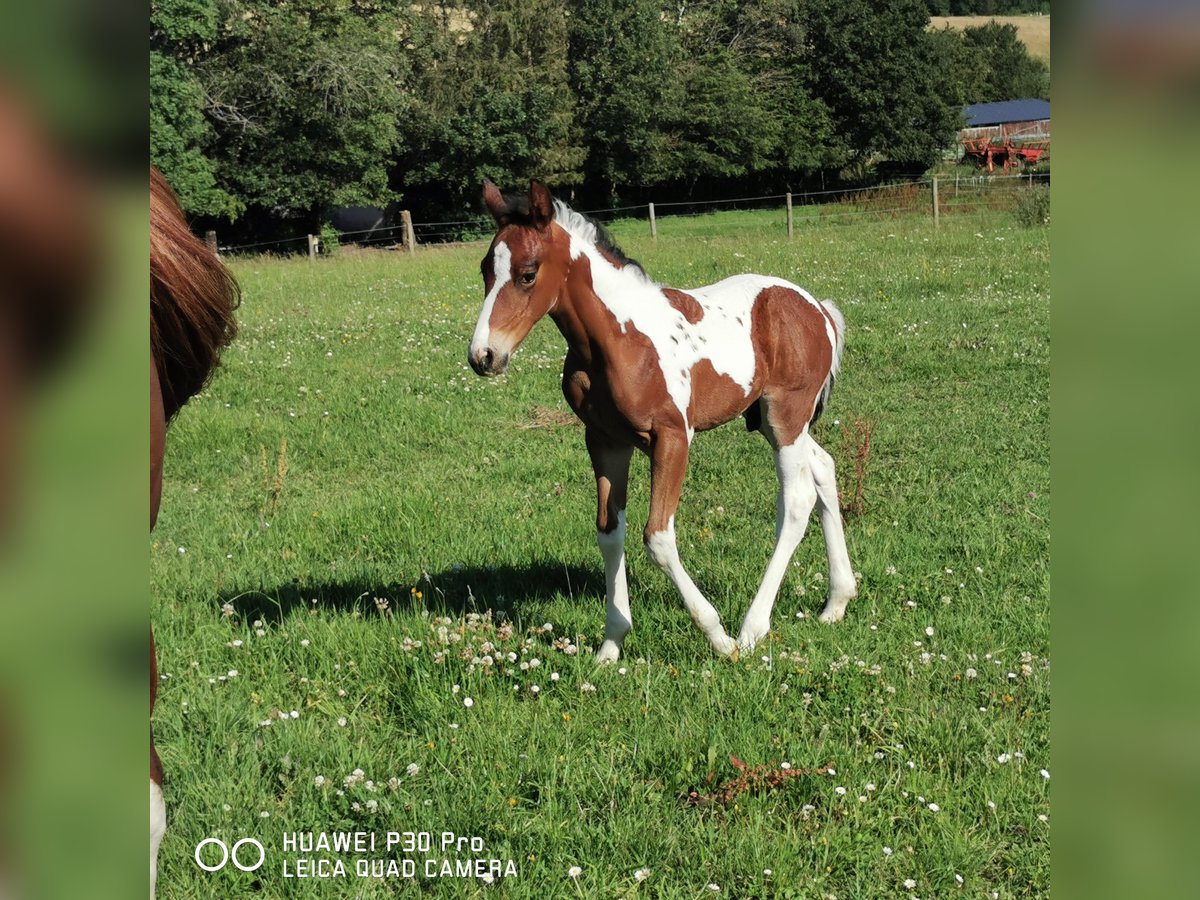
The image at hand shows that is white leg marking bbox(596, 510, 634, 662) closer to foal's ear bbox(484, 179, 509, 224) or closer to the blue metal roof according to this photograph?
foal's ear bbox(484, 179, 509, 224)

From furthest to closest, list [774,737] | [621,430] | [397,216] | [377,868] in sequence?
[397,216] < [621,430] < [774,737] < [377,868]

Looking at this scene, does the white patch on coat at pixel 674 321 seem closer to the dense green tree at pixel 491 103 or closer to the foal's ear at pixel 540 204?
the foal's ear at pixel 540 204

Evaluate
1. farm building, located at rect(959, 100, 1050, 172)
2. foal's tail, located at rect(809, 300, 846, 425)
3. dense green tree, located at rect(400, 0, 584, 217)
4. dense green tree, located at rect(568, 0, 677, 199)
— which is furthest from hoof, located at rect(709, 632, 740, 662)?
Answer: farm building, located at rect(959, 100, 1050, 172)

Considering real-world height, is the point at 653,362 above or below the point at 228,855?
above

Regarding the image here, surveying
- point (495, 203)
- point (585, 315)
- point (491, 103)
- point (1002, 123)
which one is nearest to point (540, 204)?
point (495, 203)

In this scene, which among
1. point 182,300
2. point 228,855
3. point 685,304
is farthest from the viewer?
point 685,304

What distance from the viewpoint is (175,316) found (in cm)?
175

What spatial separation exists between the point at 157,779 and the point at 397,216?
5089 cm

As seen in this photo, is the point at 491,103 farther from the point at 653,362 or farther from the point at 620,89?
the point at 653,362

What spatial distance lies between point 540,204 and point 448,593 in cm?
238

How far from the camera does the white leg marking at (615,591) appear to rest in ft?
15.8
